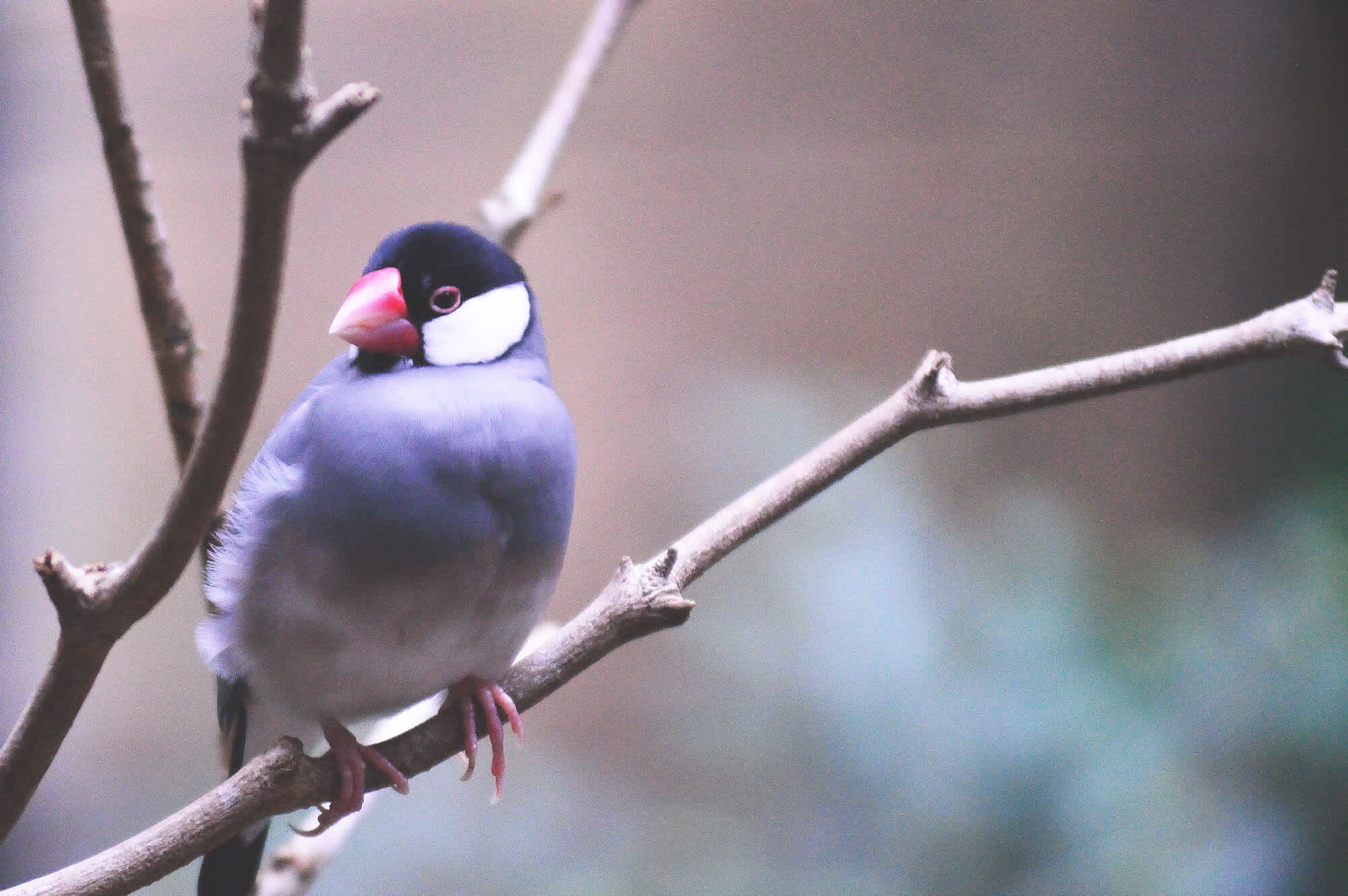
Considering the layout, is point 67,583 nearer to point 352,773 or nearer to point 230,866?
point 352,773

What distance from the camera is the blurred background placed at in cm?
124

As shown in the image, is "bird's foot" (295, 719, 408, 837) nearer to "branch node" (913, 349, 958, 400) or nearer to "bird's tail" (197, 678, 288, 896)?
"bird's tail" (197, 678, 288, 896)

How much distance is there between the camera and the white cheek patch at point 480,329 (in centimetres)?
68

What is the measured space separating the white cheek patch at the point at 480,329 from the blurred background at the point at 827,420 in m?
0.69

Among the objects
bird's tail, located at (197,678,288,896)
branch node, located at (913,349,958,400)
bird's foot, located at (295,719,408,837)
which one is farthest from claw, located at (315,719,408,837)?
branch node, located at (913,349,958,400)

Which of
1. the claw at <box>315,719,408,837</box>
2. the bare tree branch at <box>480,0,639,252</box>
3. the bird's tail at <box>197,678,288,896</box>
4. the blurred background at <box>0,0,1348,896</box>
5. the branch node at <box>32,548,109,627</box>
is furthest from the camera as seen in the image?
the blurred background at <box>0,0,1348,896</box>

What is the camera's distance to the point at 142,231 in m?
0.62

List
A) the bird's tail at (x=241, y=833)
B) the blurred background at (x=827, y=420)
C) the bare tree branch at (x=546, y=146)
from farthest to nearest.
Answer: the blurred background at (x=827, y=420)
the bare tree branch at (x=546, y=146)
the bird's tail at (x=241, y=833)

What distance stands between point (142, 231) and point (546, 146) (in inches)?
16.1

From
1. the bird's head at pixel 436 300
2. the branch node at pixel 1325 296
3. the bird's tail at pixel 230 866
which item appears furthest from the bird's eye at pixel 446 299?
the branch node at pixel 1325 296

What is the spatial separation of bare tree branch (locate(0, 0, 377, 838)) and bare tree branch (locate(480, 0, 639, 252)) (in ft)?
1.36

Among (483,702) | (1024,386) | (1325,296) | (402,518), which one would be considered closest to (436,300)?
(402,518)

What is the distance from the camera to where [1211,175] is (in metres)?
1.33

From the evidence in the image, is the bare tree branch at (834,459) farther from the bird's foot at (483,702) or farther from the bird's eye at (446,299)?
the bird's eye at (446,299)
